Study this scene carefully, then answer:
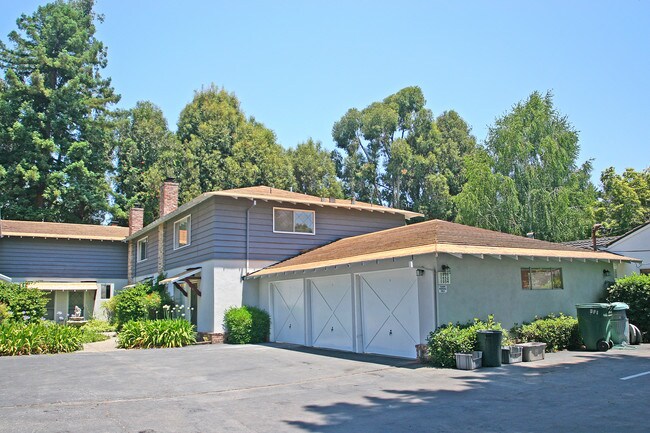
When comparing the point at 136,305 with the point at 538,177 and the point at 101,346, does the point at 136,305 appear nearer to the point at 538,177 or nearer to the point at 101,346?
the point at 101,346

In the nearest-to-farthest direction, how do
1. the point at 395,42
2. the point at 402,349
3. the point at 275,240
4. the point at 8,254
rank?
the point at 402,349, the point at 395,42, the point at 275,240, the point at 8,254

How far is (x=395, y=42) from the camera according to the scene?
1437 centimetres

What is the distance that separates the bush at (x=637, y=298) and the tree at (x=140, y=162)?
30.0m

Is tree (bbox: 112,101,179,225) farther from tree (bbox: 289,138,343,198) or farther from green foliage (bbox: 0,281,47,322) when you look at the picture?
green foliage (bbox: 0,281,47,322)

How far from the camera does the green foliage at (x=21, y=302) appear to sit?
20875 mm

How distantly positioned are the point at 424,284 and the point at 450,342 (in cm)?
168

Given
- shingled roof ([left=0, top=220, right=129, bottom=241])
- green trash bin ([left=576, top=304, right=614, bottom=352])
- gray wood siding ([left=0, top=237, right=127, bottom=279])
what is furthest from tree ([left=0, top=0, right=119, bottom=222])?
green trash bin ([left=576, top=304, right=614, bottom=352])

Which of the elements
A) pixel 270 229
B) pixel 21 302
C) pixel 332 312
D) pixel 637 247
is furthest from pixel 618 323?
pixel 21 302

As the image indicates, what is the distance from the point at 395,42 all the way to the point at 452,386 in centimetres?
937

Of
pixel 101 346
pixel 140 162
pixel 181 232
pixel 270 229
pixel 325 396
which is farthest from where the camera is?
pixel 140 162

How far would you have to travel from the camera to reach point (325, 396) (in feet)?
28.4

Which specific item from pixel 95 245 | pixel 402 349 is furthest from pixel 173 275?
pixel 402 349

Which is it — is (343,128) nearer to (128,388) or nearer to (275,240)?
(275,240)

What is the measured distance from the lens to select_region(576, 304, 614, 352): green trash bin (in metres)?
13.0
